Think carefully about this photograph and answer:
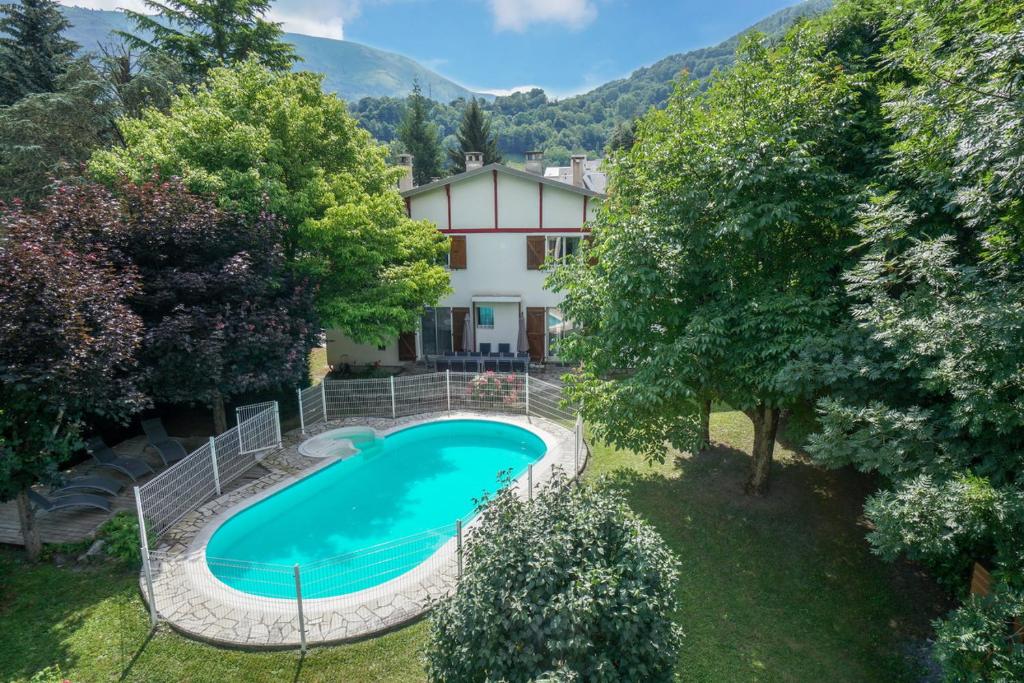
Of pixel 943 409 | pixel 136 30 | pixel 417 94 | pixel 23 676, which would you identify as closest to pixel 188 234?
pixel 23 676

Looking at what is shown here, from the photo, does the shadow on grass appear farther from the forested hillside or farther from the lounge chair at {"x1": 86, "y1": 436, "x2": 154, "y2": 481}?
the forested hillside

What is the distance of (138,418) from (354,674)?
37.0 feet

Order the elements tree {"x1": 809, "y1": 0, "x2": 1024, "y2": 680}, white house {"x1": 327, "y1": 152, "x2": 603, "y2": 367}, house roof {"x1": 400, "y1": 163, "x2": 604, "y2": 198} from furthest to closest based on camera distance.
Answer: white house {"x1": 327, "y1": 152, "x2": 603, "y2": 367} → house roof {"x1": 400, "y1": 163, "x2": 604, "y2": 198} → tree {"x1": 809, "y1": 0, "x2": 1024, "y2": 680}

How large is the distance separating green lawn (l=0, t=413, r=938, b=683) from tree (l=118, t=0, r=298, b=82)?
23191 mm

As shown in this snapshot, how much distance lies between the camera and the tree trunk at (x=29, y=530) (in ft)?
28.5

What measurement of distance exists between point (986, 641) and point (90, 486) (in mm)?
14189

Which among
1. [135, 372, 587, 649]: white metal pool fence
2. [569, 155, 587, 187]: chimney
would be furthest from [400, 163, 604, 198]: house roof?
[135, 372, 587, 649]: white metal pool fence

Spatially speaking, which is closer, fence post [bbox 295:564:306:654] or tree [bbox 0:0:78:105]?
fence post [bbox 295:564:306:654]

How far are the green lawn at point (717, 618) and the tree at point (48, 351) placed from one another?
2014 mm

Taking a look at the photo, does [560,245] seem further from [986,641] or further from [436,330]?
[986,641]

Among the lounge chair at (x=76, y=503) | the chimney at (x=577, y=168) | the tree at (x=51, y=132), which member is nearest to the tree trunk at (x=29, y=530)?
the lounge chair at (x=76, y=503)

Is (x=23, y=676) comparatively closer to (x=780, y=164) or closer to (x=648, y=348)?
(x=648, y=348)

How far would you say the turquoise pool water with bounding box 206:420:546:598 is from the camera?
8.54 m

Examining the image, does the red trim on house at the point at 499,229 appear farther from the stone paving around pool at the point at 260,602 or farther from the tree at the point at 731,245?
the stone paving around pool at the point at 260,602
